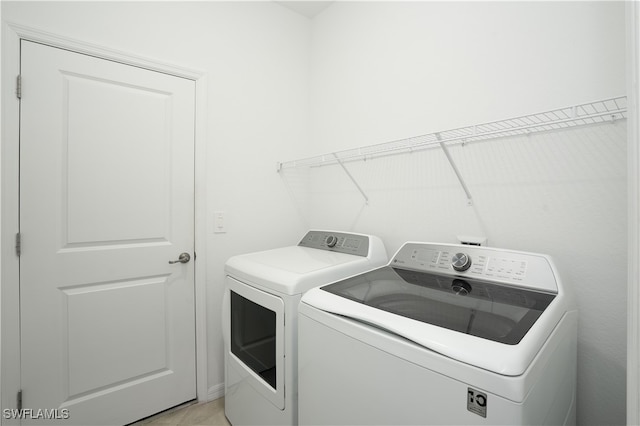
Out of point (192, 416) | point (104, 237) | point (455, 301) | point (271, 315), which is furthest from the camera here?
point (192, 416)

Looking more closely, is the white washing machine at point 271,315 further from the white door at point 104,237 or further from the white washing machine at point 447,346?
the white door at point 104,237

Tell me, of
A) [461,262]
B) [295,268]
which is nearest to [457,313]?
[461,262]

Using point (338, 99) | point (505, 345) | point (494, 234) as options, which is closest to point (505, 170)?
point (494, 234)

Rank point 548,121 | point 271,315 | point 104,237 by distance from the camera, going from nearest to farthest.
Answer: point 548,121 → point 271,315 → point 104,237

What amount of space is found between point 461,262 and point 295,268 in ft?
2.60

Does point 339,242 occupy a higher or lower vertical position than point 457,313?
higher

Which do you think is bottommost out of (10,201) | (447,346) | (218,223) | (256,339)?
(256,339)

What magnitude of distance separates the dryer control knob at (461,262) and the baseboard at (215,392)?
1830 mm

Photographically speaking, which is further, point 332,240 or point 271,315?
point 332,240

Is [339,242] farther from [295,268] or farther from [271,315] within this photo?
[271,315]

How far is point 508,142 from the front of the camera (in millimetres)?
1393

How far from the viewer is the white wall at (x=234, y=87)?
5.59ft

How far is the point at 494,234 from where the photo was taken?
1.44 m

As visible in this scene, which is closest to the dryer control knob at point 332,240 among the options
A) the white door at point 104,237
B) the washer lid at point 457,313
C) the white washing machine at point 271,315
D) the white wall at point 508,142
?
the white washing machine at point 271,315
